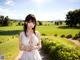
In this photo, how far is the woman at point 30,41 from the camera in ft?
26.3

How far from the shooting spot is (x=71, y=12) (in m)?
117

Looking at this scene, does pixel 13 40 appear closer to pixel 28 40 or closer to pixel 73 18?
pixel 28 40

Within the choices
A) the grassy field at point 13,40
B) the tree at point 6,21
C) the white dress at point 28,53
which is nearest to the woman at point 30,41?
the white dress at point 28,53

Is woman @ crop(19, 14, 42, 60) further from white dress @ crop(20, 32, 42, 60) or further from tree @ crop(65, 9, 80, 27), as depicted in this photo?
tree @ crop(65, 9, 80, 27)

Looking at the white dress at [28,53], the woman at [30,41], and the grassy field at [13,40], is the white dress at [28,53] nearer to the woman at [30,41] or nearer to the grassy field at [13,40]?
the woman at [30,41]

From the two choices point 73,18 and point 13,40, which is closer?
point 13,40

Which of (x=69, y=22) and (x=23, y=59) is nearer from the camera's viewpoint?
(x=23, y=59)

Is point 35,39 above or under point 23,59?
above

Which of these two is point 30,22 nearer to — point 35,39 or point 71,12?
point 35,39

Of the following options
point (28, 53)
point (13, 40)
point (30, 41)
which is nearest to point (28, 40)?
point (30, 41)

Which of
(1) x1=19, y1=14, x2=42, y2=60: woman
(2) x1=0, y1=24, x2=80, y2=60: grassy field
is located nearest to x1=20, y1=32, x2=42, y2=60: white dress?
(1) x1=19, y1=14, x2=42, y2=60: woman

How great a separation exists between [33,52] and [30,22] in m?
0.93

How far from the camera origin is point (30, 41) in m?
8.08

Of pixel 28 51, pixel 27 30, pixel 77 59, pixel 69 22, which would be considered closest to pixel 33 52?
pixel 28 51
